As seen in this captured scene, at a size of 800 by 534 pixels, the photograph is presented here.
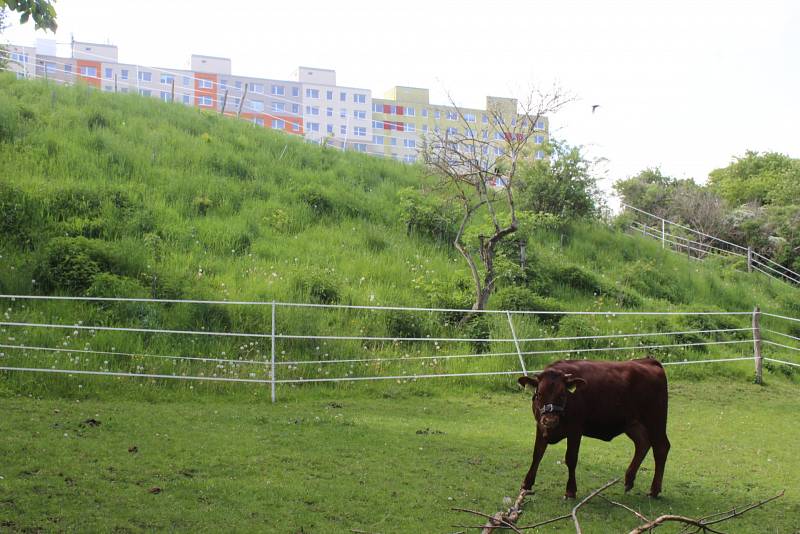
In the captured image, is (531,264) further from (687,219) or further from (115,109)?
(687,219)

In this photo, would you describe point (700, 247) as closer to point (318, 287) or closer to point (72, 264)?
point (318, 287)

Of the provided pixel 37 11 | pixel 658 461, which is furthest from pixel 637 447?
pixel 37 11

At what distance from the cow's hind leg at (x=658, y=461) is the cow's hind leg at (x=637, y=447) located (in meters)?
0.09

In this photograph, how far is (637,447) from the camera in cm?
671

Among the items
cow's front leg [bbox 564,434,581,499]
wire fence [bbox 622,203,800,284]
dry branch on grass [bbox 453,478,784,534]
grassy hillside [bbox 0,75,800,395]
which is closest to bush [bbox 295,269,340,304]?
grassy hillside [bbox 0,75,800,395]

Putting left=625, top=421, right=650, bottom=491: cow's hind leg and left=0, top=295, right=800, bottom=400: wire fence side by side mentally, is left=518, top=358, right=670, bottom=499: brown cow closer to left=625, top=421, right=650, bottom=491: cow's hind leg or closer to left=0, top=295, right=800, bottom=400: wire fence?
left=625, top=421, right=650, bottom=491: cow's hind leg

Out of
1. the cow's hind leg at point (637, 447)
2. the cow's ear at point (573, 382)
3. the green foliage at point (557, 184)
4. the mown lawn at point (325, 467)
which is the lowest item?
the mown lawn at point (325, 467)

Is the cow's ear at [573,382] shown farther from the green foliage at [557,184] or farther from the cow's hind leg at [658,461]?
the green foliage at [557,184]

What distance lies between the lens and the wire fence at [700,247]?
26828 mm

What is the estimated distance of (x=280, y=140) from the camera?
2366 cm

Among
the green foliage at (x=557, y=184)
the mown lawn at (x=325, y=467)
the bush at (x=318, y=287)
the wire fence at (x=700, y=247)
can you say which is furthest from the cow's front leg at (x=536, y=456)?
the wire fence at (x=700, y=247)

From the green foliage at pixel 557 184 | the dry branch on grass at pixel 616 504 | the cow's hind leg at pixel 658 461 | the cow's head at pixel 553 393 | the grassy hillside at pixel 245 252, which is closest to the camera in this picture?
the dry branch on grass at pixel 616 504

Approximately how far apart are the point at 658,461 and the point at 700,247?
24.1 metres

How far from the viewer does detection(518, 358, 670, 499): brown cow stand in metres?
5.98
